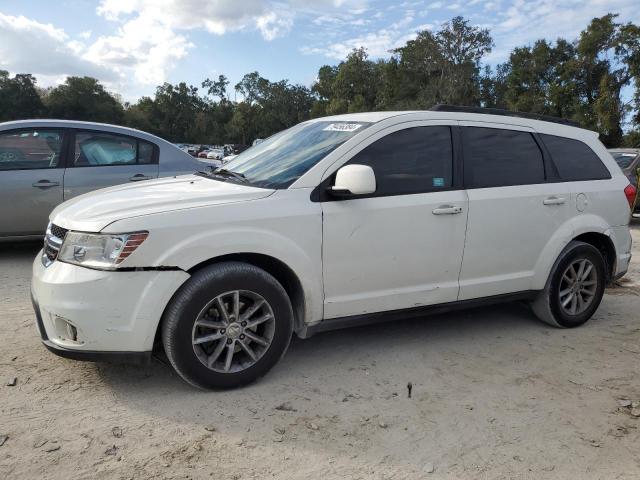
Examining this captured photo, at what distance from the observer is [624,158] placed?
1220cm

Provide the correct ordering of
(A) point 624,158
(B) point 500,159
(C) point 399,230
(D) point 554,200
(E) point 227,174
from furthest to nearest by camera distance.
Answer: (A) point 624,158, (D) point 554,200, (B) point 500,159, (E) point 227,174, (C) point 399,230

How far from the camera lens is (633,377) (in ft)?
12.4

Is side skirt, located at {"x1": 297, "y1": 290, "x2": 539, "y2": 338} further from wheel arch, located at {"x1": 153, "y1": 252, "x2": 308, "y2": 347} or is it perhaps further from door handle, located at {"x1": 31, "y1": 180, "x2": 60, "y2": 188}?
door handle, located at {"x1": 31, "y1": 180, "x2": 60, "y2": 188}

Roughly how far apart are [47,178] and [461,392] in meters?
5.22

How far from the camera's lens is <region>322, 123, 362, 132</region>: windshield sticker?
12.7 feet

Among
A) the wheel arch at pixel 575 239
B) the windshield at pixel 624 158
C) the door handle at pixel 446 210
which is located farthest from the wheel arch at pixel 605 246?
the windshield at pixel 624 158

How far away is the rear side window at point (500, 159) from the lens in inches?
162

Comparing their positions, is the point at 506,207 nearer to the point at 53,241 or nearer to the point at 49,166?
the point at 53,241

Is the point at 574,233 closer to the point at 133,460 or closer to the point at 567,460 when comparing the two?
the point at 567,460

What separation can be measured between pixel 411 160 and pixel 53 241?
2.44m

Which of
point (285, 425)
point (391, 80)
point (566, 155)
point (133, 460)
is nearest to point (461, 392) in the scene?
point (285, 425)

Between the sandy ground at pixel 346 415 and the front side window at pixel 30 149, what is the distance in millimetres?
2579

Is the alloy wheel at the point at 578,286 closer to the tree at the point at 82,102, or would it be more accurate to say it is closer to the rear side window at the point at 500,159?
the rear side window at the point at 500,159

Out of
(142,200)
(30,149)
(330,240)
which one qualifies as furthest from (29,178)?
(330,240)
